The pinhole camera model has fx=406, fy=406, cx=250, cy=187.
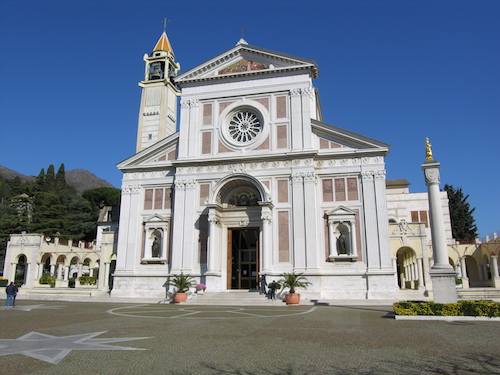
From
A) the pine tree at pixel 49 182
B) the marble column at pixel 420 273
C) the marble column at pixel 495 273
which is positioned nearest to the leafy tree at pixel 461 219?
the marble column at pixel 495 273

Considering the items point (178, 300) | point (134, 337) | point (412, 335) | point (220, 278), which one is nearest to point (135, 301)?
point (178, 300)

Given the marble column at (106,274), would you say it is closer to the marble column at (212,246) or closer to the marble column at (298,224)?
the marble column at (212,246)

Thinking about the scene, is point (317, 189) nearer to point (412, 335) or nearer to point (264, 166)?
point (264, 166)

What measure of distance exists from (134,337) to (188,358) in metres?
3.01

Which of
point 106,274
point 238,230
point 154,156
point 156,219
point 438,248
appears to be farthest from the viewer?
point 106,274

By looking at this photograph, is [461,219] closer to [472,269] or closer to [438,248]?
[472,269]

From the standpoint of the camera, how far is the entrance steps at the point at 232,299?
22844 mm

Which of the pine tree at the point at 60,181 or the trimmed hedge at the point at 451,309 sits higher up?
the pine tree at the point at 60,181

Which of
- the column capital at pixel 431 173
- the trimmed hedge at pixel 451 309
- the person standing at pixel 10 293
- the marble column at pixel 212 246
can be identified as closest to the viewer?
the trimmed hedge at pixel 451 309

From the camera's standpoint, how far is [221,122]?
1181 inches

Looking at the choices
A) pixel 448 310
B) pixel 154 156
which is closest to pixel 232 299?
pixel 448 310

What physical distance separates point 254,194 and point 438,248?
14.0 m

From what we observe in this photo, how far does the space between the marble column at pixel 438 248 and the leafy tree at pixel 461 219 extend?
136 ft

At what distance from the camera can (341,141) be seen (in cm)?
Answer: 2775
